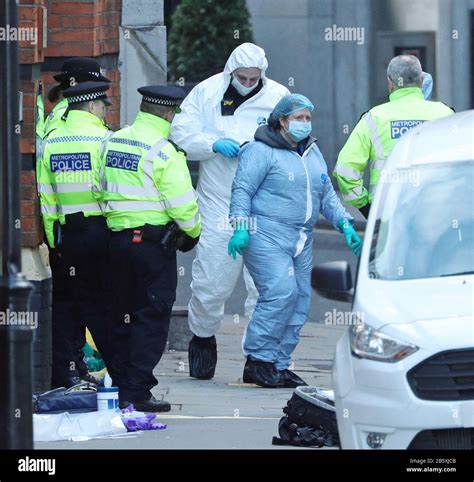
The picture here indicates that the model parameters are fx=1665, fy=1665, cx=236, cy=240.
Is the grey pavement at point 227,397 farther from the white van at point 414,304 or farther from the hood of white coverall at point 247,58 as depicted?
the hood of white coverall at point 247,58

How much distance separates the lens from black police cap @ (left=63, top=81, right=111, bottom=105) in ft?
32.8

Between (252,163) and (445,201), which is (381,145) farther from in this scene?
(445,201)

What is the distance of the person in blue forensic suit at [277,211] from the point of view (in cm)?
1059

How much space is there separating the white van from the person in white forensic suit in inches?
119

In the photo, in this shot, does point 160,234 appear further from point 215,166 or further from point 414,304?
point 414,304

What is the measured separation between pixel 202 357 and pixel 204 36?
37.4ft

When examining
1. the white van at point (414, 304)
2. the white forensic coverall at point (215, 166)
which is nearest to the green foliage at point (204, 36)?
the white forensic coverall at point (215, 166)

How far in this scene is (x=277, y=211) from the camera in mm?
10648

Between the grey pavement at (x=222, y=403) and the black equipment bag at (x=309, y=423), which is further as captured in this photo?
the grey pavement at (x=222, y=403)

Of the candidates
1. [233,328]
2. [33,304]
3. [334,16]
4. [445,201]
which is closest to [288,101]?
[33,304]

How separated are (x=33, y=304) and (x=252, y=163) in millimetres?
1724

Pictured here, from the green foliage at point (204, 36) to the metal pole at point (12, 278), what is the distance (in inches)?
588

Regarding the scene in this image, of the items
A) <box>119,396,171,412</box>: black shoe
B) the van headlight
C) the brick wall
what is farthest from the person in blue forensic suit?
the van headlight
